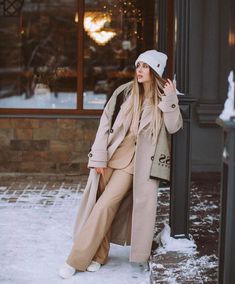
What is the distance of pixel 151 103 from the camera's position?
4.88 meters

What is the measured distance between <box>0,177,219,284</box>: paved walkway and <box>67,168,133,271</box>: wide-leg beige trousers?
0.15m

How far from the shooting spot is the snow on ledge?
5.09 meters

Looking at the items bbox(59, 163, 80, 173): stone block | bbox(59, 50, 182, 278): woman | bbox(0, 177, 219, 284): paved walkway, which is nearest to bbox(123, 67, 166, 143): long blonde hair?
bbox(59, 50, 182, 278): woman

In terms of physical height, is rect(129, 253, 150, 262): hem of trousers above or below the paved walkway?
above

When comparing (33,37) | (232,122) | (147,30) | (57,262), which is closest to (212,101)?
(147,30)

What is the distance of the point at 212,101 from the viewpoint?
8266 millimetres

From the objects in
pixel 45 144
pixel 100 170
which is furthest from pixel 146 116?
pixel 45 144

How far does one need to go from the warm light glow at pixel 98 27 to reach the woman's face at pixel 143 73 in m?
4.37

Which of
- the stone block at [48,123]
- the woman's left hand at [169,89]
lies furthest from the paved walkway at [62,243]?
the woman's left hand at [169,89]

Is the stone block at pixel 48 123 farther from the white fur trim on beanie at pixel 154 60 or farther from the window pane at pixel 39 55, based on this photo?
the white fur trim on beanie at pixel 154 60

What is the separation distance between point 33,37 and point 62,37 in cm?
44

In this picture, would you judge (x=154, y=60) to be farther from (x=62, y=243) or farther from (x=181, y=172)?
(x=62, y=243)

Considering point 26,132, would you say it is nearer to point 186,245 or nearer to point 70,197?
point 70,197

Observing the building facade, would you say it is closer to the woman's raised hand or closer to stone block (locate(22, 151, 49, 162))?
stone block (locate(22, 151, 49, 162))
